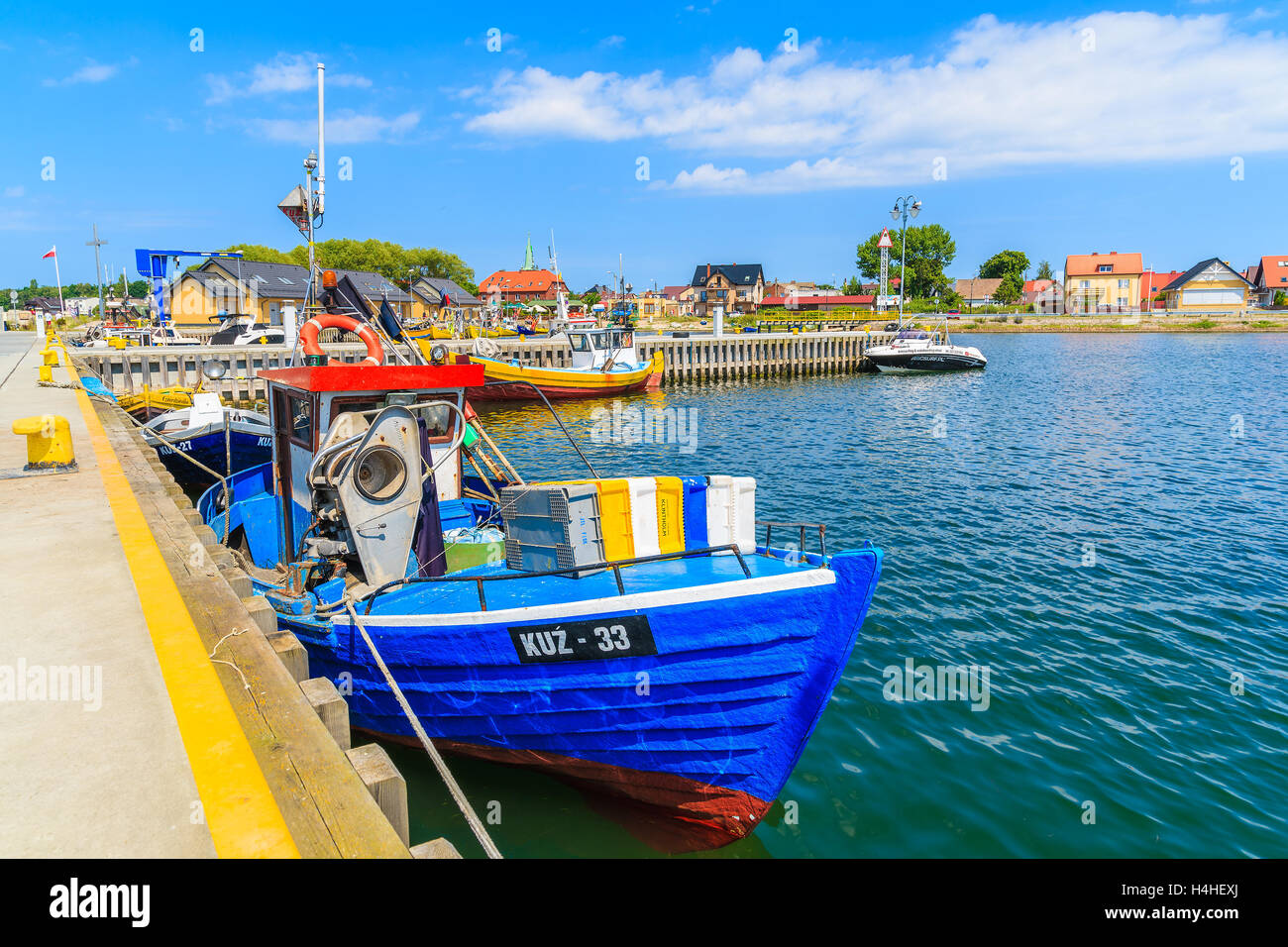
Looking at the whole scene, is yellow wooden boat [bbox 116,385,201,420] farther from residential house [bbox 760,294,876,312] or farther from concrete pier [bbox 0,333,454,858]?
residential house [bbox 760,294,876,312]

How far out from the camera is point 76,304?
121m

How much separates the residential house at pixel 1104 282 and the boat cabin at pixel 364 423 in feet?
467

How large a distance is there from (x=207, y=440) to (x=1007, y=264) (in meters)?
155

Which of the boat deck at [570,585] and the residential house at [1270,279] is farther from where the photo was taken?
the residential house at [1270,279]

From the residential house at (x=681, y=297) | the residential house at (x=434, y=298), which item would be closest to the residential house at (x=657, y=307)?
the residential house at (x=681, y=297)

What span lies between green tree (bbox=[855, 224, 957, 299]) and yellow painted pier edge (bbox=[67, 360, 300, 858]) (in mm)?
142279

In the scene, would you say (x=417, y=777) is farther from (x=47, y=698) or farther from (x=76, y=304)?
(x=76, y=304)

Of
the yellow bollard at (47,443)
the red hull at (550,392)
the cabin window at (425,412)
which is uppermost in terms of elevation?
the red hull at (550,392)

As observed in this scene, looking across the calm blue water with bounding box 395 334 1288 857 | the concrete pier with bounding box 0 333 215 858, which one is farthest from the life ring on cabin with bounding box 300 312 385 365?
the calm blue water with bounding box 395 334 1288 857

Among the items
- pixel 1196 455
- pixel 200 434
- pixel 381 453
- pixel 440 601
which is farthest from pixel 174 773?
pixel 1196 455

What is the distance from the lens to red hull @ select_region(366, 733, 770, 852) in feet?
22.0

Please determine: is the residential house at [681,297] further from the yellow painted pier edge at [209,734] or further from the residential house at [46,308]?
the yellow painted pier edge at [209,734]

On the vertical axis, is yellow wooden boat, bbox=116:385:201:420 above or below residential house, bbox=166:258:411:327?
below

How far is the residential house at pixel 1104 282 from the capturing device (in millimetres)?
127312
